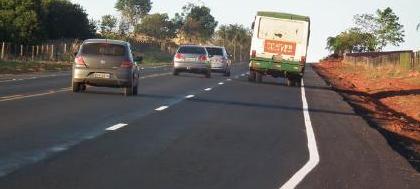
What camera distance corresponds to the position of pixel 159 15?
577 ft

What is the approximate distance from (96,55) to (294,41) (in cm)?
1564

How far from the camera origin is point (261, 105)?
25.5m

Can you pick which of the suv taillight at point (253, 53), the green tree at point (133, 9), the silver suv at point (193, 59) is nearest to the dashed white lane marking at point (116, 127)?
the suv taillight at point (253, 53)

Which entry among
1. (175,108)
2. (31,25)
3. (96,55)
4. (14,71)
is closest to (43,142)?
(175,108)

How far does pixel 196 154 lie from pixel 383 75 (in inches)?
2139

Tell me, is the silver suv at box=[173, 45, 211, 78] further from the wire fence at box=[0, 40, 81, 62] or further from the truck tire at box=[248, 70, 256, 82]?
the wire fence at box=[0, 40, 81, 62]

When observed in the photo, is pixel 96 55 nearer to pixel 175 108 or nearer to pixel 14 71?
pixel 175 108

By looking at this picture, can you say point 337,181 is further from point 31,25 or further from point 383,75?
point 31,25

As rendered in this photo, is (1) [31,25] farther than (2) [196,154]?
Yes

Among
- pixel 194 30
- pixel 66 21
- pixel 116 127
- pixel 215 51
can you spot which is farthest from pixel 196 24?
pixel 116 127

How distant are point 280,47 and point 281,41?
350 millimetres

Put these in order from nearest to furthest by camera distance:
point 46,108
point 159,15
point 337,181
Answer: point 337,181 < point 46,108 < point 159,15

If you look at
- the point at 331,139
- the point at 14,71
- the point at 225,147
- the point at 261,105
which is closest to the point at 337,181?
the point at 225,147

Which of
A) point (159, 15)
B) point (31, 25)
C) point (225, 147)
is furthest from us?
point (159, 15)
